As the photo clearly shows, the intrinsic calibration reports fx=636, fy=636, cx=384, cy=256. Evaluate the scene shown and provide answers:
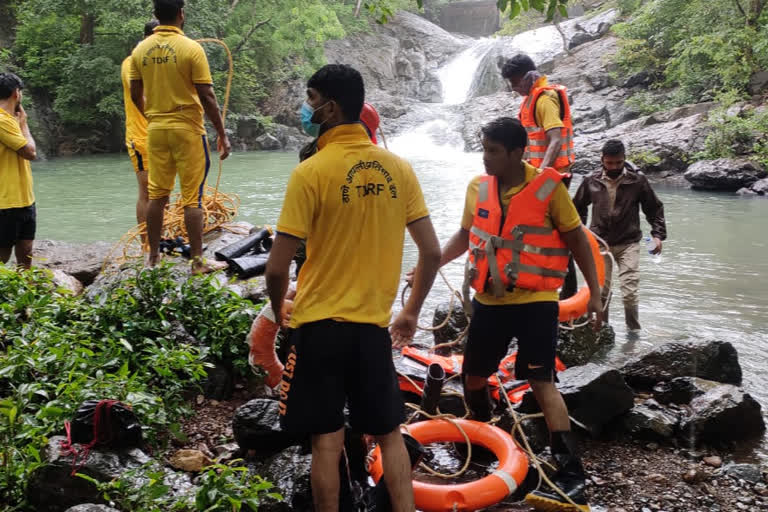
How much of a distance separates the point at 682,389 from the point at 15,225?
5.41 metres

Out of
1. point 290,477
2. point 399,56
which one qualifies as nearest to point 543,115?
point 290,477

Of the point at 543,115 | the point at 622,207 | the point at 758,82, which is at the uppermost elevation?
the point at 758,82

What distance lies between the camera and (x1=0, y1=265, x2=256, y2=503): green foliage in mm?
2990

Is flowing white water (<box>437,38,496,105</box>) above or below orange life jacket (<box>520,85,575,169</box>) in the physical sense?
above

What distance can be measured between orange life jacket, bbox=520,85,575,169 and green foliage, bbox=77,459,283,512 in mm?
3705

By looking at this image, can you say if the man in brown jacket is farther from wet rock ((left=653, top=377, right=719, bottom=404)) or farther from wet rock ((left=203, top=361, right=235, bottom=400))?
wet rock ((left=203, top=361, right=235, bottom=400))

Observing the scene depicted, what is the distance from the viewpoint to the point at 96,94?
24.2 meters

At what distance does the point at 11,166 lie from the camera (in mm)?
5191

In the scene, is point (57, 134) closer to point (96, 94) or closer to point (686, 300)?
point (96, 94)

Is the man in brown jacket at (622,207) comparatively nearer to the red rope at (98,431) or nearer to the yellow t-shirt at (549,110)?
the yellow t-shirt at (549,110)

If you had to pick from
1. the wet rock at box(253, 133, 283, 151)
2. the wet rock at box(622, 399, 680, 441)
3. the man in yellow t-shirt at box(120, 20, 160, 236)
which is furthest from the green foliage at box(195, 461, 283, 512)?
the wet rock at box(253, 133, 283, 151)

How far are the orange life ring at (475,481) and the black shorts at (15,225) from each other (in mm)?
3813

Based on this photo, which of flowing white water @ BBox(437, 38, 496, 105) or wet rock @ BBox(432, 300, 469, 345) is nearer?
wet rock @ BBox(432, 300, 469, 345)

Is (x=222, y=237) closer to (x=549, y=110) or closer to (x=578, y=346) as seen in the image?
(x=549, y=110)
